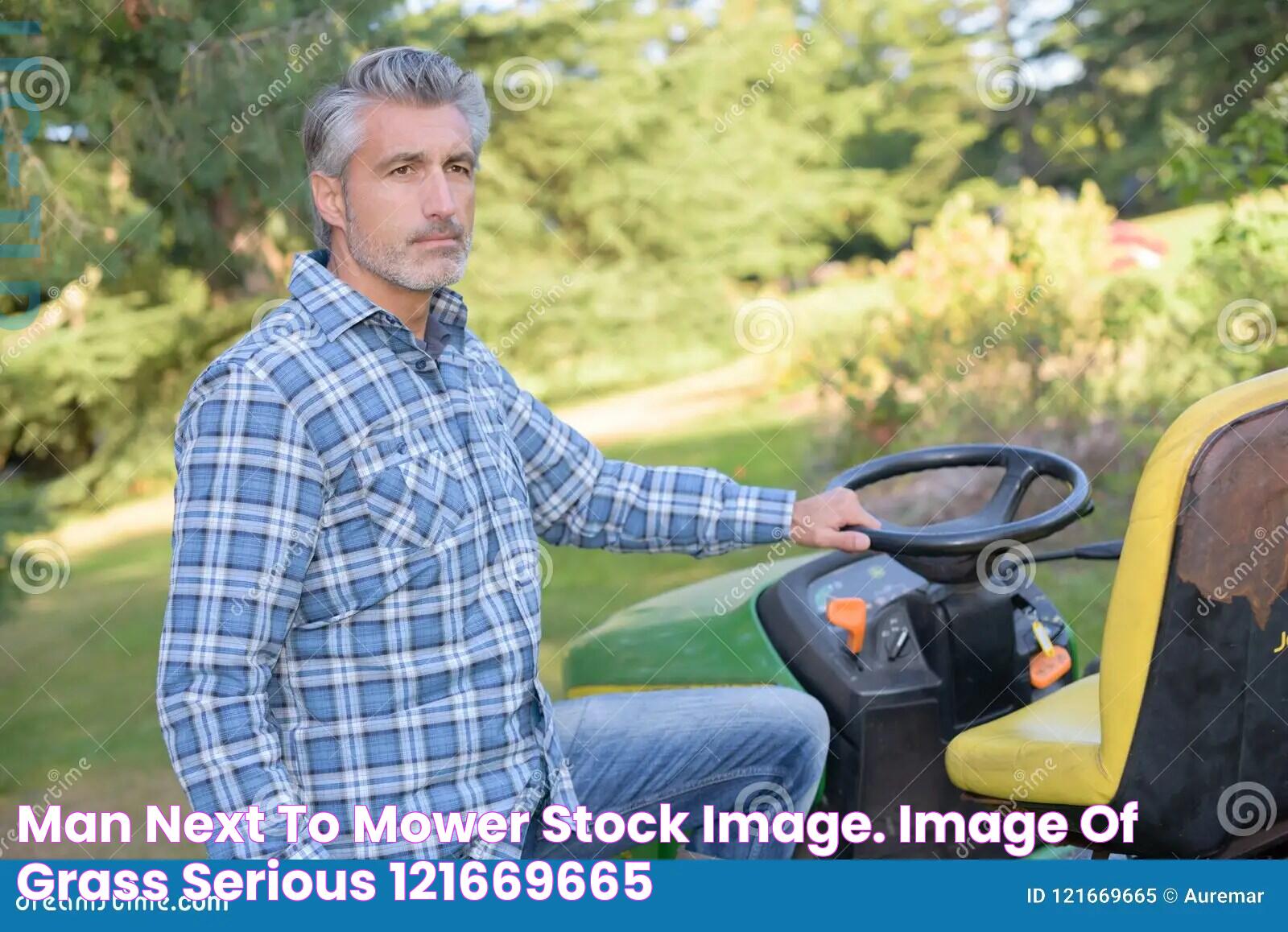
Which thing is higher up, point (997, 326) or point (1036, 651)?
point (997, 326)

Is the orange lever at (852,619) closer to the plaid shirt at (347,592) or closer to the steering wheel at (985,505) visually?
the steering wheel at (985,505)

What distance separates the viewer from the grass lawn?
13.5ft

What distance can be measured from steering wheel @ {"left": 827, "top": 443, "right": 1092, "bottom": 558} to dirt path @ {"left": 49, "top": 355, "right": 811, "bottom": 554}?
18.3 ft

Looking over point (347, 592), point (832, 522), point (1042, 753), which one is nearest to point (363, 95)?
point (347, 592)

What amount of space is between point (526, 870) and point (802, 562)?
83 cm

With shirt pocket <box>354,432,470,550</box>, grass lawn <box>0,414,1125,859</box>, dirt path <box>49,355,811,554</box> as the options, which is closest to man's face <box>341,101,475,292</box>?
shirt pocket <box>354,432,470,550</box>

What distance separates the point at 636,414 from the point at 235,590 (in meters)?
7.32

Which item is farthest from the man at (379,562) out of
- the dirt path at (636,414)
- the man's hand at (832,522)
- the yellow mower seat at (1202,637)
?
the dirt path at (636,414)

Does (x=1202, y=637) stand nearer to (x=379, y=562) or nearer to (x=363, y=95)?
(x=379, y=562)

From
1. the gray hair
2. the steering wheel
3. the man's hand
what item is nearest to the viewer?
the gray hair

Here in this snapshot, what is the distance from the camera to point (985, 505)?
2.21 m

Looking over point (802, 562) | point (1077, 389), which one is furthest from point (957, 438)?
point (802, 562)

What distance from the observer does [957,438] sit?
5.47m

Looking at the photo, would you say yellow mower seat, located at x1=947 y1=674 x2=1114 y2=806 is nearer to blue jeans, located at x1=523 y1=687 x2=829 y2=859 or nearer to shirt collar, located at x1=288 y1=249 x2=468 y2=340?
blue jeans, located at x1=523 y1=687 x2=829 y2=859
